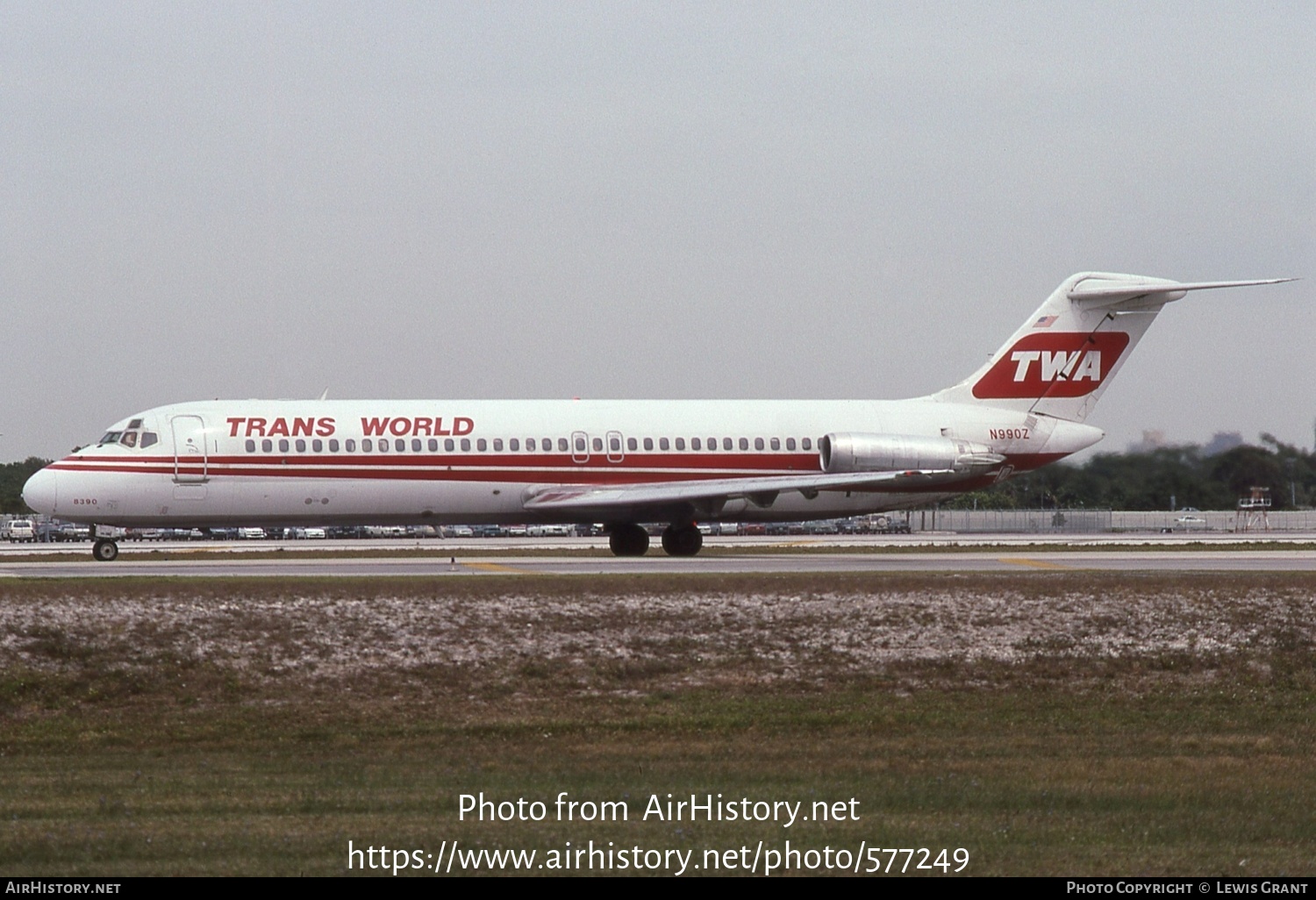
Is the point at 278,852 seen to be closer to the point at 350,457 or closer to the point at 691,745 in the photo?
the point at 691,745

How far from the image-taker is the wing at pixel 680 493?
1532 inches

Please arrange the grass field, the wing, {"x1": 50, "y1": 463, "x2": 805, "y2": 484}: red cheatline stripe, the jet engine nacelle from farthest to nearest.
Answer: the jet engine nacelle → the wing → {"x1": 50, "y1": 463, "x2": 805, "y2": 484}: red cheatline stripe → the grass field

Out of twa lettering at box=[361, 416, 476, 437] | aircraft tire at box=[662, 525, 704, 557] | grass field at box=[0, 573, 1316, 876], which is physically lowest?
grass field at box=[0, 573, 1316, 876]

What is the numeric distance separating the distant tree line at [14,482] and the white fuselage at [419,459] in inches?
3407

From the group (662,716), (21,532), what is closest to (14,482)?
(21,532)

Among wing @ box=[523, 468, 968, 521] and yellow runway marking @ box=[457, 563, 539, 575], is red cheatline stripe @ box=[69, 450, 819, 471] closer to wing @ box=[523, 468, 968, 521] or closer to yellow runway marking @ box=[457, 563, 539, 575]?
wing @ box=[523, 468, 968, 521]

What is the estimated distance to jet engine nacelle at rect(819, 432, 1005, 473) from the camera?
1575 inches

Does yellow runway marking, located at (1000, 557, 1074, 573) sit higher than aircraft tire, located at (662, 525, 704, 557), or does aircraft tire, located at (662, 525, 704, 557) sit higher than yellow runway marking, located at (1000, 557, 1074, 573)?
aircraft tire, located at (662, 525, 704, 557)

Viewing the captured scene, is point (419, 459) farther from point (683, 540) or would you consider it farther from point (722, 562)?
point (722, 562)

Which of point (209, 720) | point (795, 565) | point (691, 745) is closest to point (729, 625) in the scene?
point (691, 745)

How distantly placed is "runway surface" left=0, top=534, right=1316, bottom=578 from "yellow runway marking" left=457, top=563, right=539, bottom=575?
0.02 meters

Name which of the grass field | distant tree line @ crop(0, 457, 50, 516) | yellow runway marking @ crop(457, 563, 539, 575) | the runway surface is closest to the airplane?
the runway surface

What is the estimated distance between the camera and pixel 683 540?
40.7 m

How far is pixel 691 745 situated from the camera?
58.0 feet
